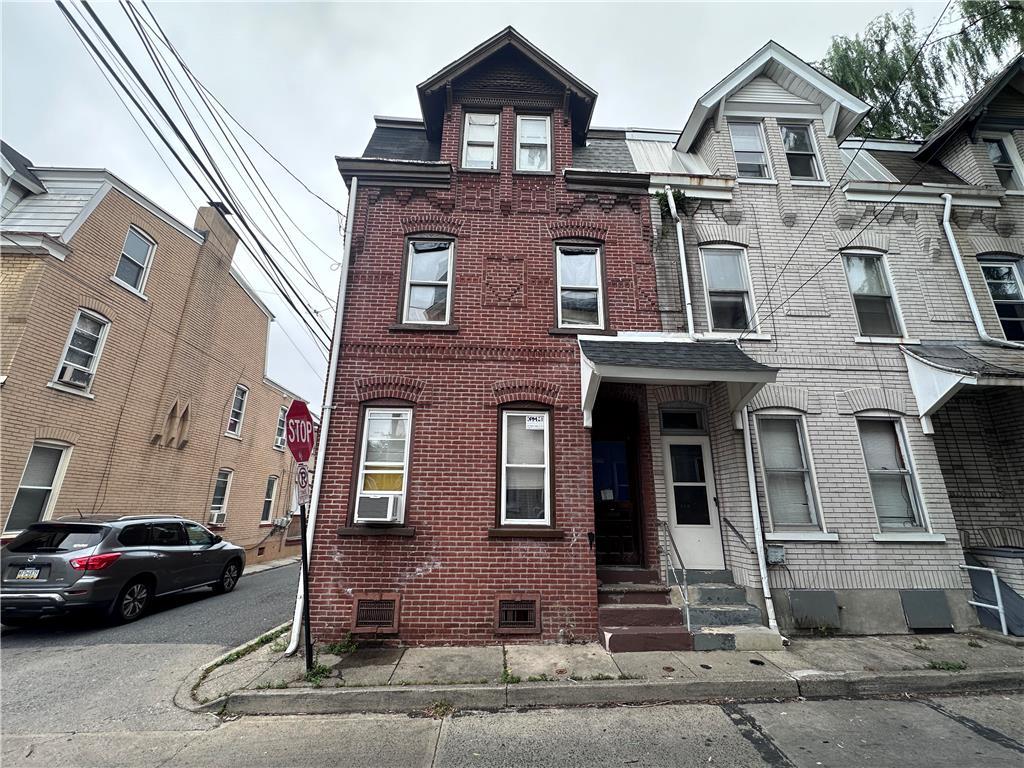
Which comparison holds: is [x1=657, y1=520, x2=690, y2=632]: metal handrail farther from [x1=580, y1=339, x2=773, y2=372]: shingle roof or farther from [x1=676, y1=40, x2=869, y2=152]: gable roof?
[x1=676, y1=40, x2=869, y2=152]: gable roof

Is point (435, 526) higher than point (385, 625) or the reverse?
higher

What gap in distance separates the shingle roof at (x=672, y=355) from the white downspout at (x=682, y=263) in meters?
0.48

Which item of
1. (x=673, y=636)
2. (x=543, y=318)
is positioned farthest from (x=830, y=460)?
(x=543, y=318)

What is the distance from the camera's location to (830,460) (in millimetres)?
7145

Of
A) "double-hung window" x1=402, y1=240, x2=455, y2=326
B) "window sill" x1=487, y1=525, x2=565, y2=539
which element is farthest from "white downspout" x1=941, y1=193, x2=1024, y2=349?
"double-hung window" x1=402, y1=240, x2=455, y2=326

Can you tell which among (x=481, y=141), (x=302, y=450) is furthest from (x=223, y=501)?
(x=481, y=141)

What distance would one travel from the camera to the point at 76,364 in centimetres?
1052

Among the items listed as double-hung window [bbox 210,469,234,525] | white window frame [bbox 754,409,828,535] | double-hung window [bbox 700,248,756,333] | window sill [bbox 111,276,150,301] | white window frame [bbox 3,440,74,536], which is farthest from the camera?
double-hung window [bbox 210,469,234,525]

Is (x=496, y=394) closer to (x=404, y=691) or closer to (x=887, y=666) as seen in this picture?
(x=404, y=691)

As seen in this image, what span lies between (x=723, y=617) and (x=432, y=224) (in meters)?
7.87

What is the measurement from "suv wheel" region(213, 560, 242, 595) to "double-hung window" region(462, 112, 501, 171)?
427 inches

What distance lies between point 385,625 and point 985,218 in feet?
44.1

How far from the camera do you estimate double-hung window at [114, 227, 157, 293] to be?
11.8 metres

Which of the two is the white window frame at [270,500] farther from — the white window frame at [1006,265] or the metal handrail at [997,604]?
the white window frame at [1006,265]
